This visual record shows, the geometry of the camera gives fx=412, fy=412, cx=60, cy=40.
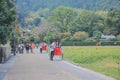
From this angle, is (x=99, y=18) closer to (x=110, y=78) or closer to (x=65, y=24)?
(x=65, y=24)

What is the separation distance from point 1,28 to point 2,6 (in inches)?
59.3

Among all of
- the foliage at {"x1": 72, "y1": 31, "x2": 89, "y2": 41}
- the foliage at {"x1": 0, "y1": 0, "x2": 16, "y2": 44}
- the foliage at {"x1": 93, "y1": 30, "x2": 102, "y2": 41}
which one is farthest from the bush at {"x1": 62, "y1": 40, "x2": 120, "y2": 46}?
the foliage at {"x1": 0, "y1": 0, "x2": 16, "y2": 44}

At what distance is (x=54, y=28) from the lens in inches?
5965

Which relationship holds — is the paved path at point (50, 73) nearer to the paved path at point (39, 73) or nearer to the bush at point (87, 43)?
the paved path at point (39, 73)

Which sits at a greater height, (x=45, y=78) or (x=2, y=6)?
(x=2, y=6)

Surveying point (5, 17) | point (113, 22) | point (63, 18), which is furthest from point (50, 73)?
point (63, 18)

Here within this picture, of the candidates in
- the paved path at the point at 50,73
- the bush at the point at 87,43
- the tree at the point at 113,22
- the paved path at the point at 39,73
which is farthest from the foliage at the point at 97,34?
the paved path at the point at 50,73

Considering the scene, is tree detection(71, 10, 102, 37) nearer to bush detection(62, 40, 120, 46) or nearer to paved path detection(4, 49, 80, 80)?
bush detection(62, 40, 120, 46)

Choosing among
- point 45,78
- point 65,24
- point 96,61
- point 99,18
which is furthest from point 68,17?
point 45,78

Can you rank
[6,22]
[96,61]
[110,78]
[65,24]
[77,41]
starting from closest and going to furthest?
[110,78] → [6,22] → [96,61] → [77,41] → [65,24]

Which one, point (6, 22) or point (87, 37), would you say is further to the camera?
point (87, 37)

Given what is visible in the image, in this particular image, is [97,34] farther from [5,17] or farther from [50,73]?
[50,73]

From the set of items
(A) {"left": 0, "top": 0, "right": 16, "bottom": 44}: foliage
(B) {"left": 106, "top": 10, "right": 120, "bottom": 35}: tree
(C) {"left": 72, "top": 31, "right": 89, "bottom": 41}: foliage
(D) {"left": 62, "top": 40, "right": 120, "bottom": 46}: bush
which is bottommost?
(D) {"left": 62, "top": 40, "right": 120, "bottom": 46}: bush

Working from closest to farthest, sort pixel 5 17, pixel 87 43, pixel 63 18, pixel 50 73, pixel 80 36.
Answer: pixel 50 73 < pixel 5 17 < pixel 87 43 < pixel 80 36 < pixel 63 18
